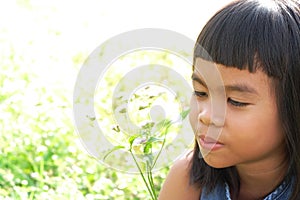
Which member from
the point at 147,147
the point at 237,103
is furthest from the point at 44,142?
the point at 237,103

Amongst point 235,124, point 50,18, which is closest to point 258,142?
point 235,124

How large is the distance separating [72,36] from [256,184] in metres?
2.74

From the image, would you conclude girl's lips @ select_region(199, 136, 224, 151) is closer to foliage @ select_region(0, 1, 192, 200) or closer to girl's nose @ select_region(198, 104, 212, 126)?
girl's nose @ select_region(198, 104, 212, 126)

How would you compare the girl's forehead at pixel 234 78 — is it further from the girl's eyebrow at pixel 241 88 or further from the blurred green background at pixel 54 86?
the blurred green background at pixel 54 86

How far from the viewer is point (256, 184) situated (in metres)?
2.20

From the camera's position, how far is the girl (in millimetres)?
1918

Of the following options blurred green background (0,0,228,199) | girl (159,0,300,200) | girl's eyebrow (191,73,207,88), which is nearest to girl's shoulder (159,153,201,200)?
girl (159,0,300,200)

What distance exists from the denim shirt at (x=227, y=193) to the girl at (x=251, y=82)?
5 centimetres

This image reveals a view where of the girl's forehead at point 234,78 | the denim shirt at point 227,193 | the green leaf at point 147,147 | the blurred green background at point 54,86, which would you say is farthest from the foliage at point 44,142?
the girl's forehead at point 234,78

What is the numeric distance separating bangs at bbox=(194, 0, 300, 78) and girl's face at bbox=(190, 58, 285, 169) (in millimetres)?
25

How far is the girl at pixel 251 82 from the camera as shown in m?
1.92

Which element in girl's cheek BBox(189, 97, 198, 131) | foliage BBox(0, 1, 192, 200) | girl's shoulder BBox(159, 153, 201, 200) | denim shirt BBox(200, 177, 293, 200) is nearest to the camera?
girl's cheek BBox(189, 97, 198, 131)

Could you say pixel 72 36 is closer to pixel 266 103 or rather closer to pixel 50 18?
pixel 50 18

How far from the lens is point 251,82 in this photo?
6.25 ft
